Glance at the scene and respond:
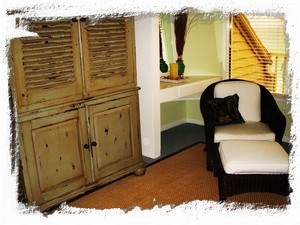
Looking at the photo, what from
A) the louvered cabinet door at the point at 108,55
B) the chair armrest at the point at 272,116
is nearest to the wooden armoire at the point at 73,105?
the louvered cabinet door at the point at 108,55

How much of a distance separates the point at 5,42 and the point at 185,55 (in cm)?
294

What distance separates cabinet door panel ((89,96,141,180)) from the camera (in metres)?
2.61

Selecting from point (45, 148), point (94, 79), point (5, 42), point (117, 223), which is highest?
point (5, 42)

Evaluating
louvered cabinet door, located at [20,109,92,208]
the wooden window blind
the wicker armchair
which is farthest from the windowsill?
louvered cabinet door, located at [20,109,92,208]

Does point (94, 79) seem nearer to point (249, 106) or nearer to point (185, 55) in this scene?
point (249, 106)

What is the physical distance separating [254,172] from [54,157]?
1.45m

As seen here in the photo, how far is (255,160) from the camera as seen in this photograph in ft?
7.44

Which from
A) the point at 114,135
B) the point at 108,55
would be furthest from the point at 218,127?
the point at 108,55

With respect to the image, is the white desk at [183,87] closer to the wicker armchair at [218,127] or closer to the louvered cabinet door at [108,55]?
the wicker armchair at [218,127]

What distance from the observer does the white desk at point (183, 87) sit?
3434 mm

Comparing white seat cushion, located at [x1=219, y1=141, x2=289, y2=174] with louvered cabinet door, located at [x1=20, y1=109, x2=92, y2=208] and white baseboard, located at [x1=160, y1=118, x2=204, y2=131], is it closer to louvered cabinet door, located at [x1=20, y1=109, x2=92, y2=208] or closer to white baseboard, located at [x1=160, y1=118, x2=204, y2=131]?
louvered cabinet door, located at [x1=20, y1=109, x2=92, y2=208]

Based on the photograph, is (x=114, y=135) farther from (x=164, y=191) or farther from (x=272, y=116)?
(x=272, y=116)

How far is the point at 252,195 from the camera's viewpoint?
2.63 m

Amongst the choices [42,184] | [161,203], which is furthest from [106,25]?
[161,203]
